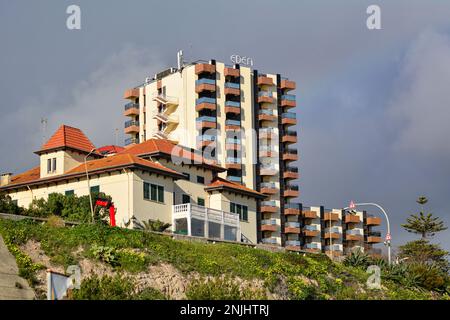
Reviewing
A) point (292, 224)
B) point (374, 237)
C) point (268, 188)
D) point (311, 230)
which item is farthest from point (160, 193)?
point (374, 237)

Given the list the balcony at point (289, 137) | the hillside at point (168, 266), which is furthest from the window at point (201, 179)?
the balcony at point (289, 137)

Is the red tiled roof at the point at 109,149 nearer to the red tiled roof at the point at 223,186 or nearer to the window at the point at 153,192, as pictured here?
the red tiled roof at the point at 223,186

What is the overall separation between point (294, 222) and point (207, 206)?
55198mm

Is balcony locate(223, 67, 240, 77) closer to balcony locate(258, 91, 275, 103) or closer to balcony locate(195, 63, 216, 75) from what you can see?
balcony locate(195, 63, 216, 75)

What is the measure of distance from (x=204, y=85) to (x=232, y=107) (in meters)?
5.00

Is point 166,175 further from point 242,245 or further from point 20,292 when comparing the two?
point 20,292

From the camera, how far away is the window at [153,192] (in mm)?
73812

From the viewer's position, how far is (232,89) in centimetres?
13150

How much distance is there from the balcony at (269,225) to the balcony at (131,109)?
2500 centimetres

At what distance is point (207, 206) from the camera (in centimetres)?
8288

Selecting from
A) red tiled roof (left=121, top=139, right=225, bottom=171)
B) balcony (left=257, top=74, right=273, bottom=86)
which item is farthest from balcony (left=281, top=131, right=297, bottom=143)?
red tiled roof (left=121, top=139, right=225, bottom=171)

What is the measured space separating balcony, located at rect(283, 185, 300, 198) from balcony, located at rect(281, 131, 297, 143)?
6.36 meters

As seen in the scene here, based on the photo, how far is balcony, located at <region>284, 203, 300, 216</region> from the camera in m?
135
